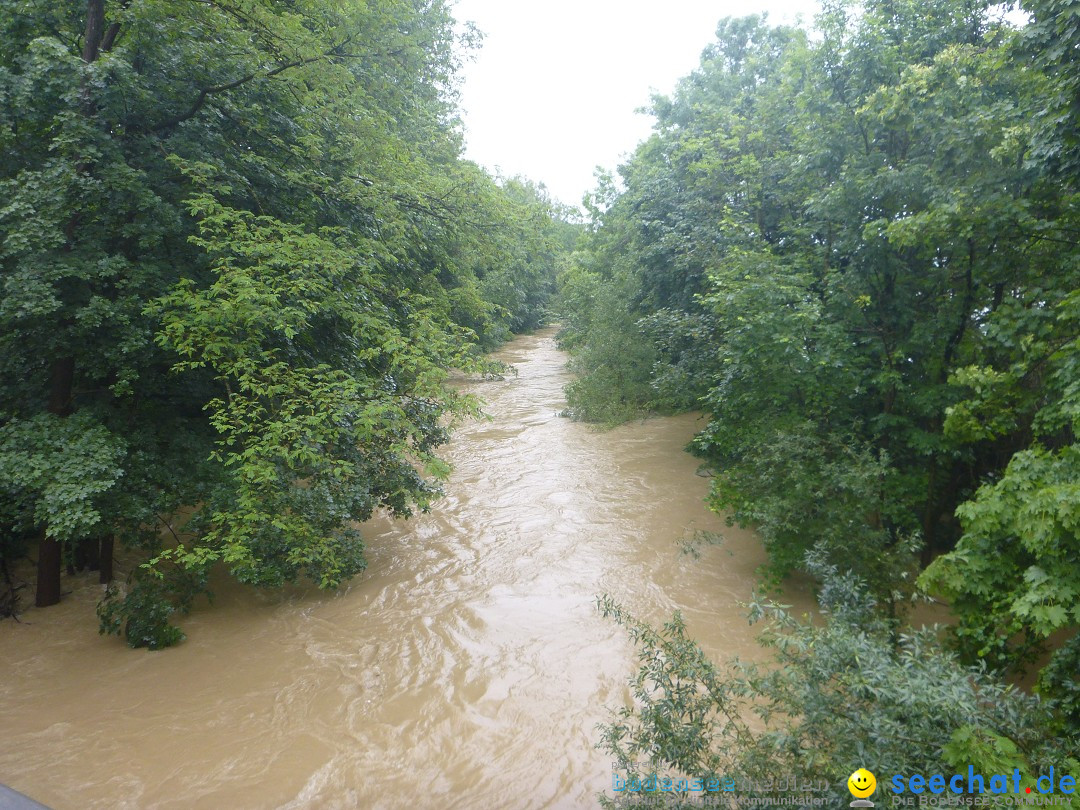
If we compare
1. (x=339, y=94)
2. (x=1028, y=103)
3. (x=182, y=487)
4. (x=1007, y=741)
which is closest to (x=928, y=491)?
(x=1028, y=103)

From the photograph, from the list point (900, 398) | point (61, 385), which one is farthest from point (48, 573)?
point (900, 398)

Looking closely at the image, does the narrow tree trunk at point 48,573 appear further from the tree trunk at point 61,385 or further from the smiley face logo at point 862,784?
the smiley face logo at point 862,784

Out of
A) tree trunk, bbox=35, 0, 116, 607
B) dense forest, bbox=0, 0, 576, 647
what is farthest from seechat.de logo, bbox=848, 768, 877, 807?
tree trunk, bbox=35, 0, 116, 607

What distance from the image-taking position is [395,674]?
250 inches

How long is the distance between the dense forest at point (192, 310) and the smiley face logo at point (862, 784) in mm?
5078

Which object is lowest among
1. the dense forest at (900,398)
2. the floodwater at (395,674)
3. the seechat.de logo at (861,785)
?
the floodwater at (395,674)

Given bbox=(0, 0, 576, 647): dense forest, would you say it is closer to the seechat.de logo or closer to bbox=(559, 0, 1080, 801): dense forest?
bbox=(559, 0, 1080, 801): dense forest

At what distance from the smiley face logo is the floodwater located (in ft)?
7.33

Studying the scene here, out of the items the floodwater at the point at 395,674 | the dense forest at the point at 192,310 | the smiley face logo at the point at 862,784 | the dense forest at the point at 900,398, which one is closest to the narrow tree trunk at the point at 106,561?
the dense forest at the point at 192,310

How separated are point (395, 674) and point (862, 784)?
14.8ft

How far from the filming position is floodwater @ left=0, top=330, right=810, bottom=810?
4.91 m

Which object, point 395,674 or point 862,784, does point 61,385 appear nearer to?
point 395,674

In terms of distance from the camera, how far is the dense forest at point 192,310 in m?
6.28

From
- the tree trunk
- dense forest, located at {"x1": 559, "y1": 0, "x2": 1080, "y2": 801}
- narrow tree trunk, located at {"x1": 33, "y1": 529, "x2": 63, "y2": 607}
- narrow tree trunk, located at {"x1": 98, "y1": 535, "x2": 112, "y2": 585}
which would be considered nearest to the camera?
dense forest, located at {"x1": 559, "y1": 0, "x2": 1080, "y2": 801}
